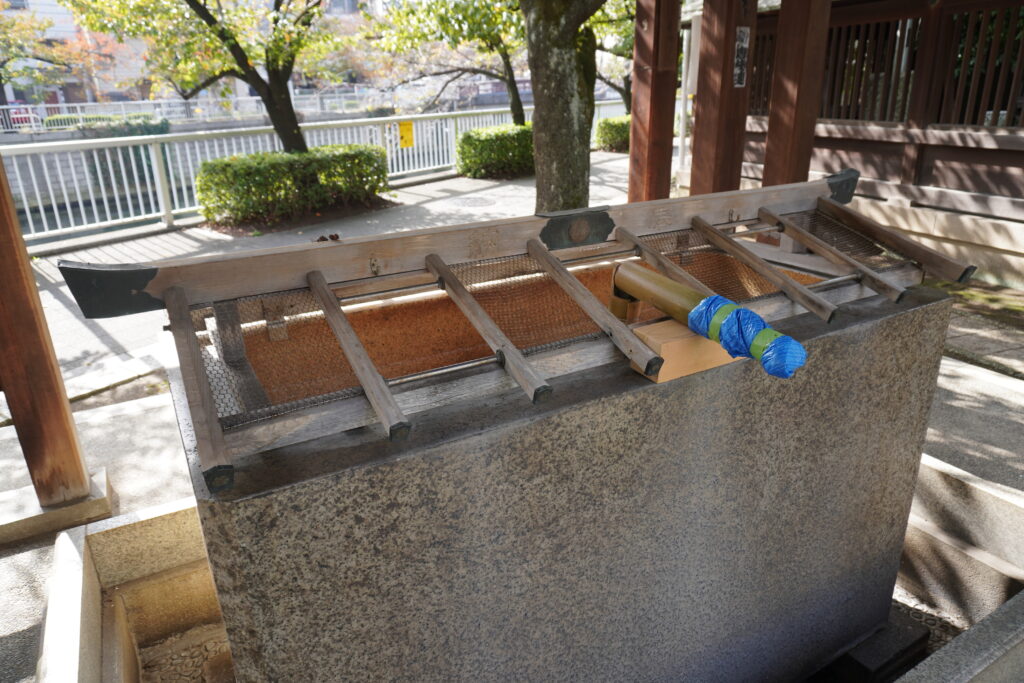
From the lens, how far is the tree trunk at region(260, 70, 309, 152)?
36.3ft

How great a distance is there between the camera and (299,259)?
1.83 meters

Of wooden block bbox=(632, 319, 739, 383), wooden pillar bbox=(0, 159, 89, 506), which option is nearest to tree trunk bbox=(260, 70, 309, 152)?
wooden pillar bbox=(0, 159, 89, 506)

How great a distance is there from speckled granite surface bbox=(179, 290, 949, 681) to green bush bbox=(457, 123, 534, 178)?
1247 cm

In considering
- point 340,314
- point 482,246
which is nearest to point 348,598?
point 340,314

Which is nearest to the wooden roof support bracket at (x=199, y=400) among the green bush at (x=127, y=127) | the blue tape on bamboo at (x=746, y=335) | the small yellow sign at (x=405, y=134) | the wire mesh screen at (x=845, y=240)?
the blue tape on bamboo at (x=746, y=335)

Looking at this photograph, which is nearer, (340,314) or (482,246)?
(340,314)

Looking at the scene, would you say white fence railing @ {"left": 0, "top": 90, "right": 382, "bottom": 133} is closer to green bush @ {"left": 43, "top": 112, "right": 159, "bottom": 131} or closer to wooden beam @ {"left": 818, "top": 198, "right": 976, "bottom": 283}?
green bush @ {"left": 43, "top": 112, "right": 159, "bottom": 131}

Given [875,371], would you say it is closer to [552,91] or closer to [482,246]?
[482,246]

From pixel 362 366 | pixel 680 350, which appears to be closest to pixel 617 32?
pixel 680 350

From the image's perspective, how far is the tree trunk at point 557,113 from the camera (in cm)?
476

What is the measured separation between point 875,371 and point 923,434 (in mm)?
529

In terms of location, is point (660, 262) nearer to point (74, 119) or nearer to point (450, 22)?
point (450, 22)

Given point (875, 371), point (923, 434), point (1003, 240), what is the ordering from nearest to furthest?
point (875, 371) < point (923, 434) < point (1003, 240)

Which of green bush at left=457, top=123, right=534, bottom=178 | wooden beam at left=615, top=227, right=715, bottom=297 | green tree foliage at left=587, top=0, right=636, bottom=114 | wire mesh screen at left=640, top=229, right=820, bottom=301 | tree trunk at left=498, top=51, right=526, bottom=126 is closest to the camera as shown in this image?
wooden beam at left=615, top=227, right=715, bottom=297
